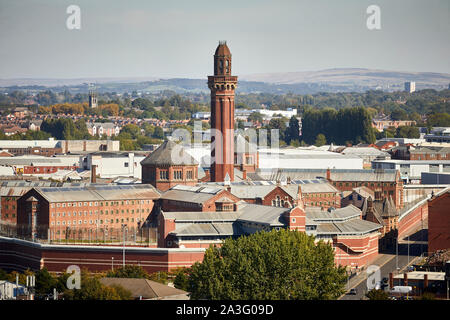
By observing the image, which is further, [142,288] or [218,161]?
[218,161]

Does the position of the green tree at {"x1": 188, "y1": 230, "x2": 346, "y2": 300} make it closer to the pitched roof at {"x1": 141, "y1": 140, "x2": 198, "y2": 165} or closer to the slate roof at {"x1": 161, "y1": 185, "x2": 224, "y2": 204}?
the slate roof at {"x1": 161, "y1": 185, "x2": 224, "y2": 204}

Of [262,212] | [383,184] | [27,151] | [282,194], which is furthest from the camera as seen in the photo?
[27,151]

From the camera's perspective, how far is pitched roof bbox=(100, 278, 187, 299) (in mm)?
66812

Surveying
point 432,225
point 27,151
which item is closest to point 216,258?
point 432,225

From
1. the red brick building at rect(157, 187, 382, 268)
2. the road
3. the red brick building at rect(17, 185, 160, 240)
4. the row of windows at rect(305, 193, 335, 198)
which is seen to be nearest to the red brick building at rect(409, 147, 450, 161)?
the row of windows at rect(305, 193, 335, 198)

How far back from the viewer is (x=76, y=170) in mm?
141875

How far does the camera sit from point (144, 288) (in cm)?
6788

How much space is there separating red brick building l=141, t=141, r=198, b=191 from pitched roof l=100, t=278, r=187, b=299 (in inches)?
1385

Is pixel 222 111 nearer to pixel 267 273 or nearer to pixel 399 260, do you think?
pixel 399 260

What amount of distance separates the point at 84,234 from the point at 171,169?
15640 mm

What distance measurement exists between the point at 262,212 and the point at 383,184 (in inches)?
1255

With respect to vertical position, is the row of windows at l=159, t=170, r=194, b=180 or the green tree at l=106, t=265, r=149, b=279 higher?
the row of windows at l=159, t=170, r=194, b=180

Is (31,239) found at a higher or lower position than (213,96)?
lower
